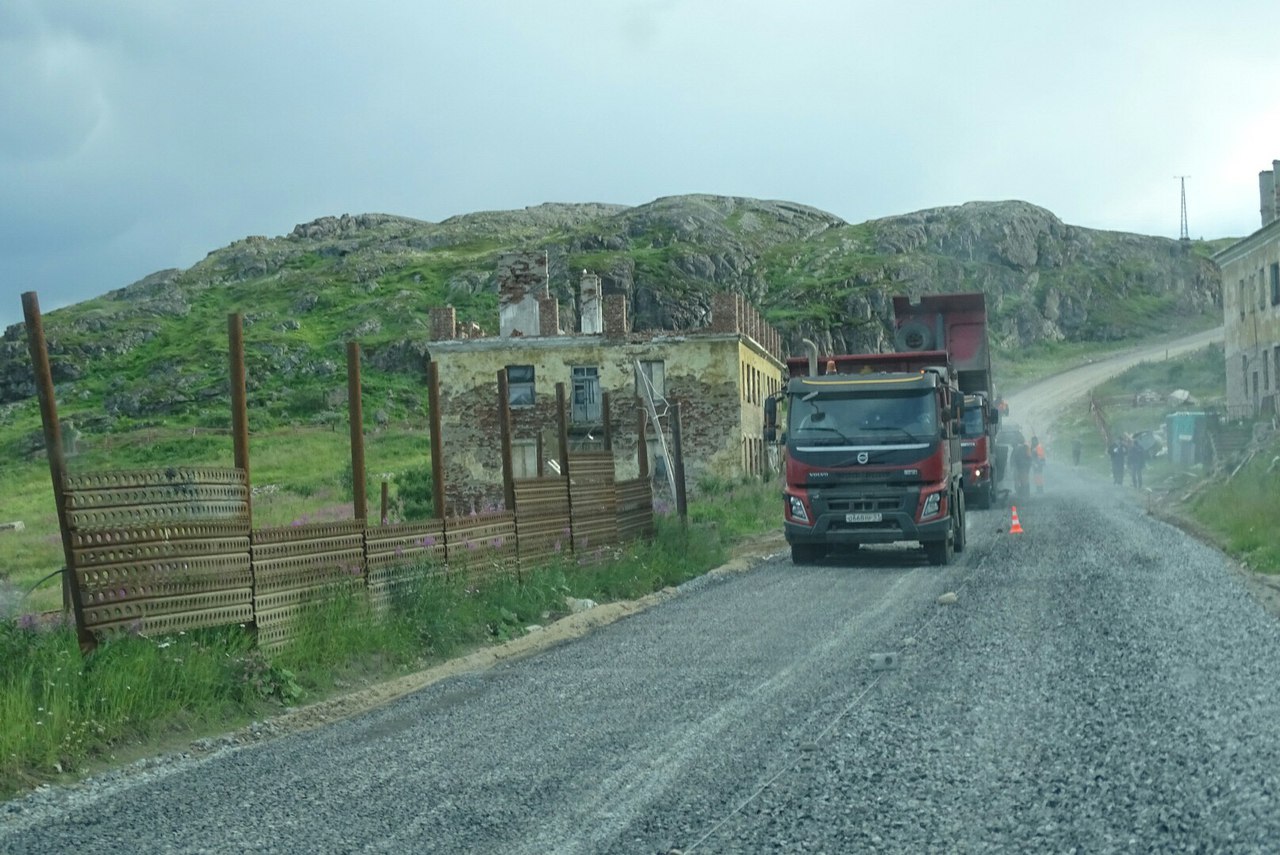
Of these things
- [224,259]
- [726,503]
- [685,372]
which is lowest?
[726,503]

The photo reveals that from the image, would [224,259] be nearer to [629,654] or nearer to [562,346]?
[562,346]

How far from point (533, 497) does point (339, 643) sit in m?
5.71

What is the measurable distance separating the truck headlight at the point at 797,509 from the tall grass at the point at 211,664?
5.14m

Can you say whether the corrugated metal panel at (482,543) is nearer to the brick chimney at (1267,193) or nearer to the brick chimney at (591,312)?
the brick chimney at (591,312)

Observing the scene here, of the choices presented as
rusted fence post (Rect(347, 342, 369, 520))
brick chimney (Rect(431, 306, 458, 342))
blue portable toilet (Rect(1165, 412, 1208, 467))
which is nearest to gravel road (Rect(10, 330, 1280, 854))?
rusted fence post (Rect(347, 342, 369, 520))

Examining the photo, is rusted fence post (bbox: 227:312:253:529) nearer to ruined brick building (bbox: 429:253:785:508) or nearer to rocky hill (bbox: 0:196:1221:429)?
ruined brick building (bbox: 429:253:785:508)

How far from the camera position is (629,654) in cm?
1158

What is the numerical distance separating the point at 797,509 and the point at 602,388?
2926 centimetres

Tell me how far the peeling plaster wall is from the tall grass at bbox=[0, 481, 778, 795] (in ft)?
106

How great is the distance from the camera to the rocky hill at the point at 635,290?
111688 millimetres

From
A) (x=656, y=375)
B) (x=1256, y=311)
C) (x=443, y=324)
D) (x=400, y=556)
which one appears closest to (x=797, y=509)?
(x=400, y=556)

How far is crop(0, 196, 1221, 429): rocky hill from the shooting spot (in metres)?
112

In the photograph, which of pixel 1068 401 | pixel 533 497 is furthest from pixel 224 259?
pixel 533 497

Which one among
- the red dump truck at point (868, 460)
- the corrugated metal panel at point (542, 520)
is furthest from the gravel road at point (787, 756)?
the red dump truck at point (868, 460)
